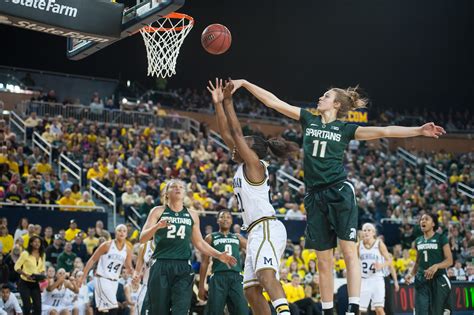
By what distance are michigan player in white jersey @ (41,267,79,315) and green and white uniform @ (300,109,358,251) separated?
709 cm

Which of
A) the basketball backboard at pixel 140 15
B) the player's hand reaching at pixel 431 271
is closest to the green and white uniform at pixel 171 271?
the basketball backboard at pixel 140 15

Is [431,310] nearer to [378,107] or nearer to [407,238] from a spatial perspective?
[407,238]

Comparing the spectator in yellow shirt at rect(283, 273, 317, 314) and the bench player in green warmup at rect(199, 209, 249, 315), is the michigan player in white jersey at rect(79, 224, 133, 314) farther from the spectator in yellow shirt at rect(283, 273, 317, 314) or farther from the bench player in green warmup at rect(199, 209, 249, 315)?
the spectator in yellow shirt at rect(283, 273, 317, 314)

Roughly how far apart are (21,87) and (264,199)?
19.3 m

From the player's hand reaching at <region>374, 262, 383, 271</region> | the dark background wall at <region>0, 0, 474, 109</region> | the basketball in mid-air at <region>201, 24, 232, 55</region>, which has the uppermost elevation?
the dark background wall at <region>0, 0, 474, 109</region>

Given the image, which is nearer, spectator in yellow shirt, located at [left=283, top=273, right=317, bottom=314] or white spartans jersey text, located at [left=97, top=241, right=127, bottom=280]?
white spartans jersey text, located at [left=97, top=241, right=127, bottom=280]

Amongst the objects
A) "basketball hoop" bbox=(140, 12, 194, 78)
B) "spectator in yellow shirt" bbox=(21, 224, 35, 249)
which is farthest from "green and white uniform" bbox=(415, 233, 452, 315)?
"spectator in yellow shirt" bbox=(21, 224, 35, 249)

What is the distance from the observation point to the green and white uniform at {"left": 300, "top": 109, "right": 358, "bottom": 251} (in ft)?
20.7

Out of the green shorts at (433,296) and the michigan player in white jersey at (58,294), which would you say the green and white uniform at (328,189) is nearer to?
the green shorts at (433,296)

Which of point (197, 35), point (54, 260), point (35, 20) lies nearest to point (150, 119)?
point (197, 35)

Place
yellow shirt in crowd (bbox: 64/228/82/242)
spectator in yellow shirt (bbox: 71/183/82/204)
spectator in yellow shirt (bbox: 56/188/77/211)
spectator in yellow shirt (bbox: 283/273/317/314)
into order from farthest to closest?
spectator in yellow shirt (bbox: 71/183/82/204), spectator in yellow shirt (bbox: 56/188/77/211), yellow shirt in crowd (bbox: 64/228/82/242), spectator in yellow shirt (bbox: 283/273/317/314)

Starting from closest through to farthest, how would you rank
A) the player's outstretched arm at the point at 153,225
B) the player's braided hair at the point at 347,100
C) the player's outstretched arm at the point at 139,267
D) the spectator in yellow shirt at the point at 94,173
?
the player's braided hair at the point at 347,100 → the player's outstretched arm at the point at 153,225 → the player's outstretched arm at the point at 139,267 → the spectator in yellow shirt at the point at 94,173

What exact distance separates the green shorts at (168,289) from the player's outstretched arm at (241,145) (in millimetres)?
1903

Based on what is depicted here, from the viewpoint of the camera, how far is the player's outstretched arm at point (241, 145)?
6.39 m
